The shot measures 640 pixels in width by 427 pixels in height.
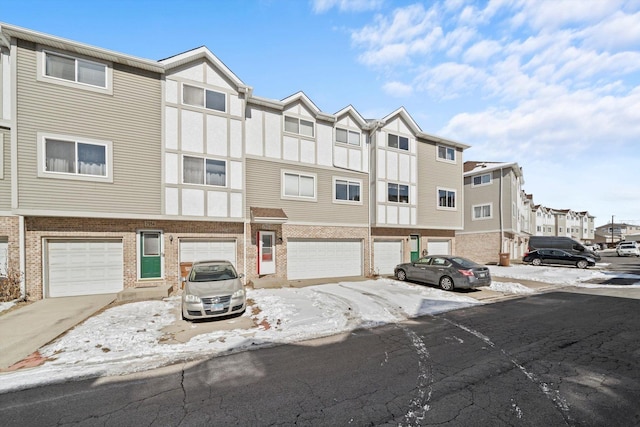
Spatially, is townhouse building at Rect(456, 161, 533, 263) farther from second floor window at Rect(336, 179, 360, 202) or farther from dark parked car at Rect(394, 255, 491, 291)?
second floor window at Rect(336, 179, 360, 202)

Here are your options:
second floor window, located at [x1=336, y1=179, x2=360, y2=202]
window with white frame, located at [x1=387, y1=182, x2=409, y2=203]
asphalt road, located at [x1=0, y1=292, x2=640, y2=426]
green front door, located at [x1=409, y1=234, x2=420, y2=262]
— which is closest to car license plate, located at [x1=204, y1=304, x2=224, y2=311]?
asphalt road, located at [x1=0, y1=292, x2=640, y2=426]

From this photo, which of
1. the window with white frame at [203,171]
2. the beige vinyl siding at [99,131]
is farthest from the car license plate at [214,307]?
the window with white frame at [203,171]

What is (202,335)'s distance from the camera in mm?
7430

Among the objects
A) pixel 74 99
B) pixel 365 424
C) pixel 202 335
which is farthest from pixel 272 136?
pixel 365 424

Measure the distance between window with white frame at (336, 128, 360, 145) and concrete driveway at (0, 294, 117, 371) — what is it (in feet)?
42.9

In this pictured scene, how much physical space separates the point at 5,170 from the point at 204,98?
776 cm

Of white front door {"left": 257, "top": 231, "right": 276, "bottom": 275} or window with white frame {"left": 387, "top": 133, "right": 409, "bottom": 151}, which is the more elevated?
window with white frame {"left": 387, "top": 133, "right": 409, "bottom": 151}

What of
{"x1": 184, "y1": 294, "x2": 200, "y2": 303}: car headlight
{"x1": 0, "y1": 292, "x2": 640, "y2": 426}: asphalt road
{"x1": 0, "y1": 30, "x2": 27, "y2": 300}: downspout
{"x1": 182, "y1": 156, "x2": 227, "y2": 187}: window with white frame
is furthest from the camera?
{"x1": 182, "y1": 156, "x2": 227, "y2": 187}: window with white frame

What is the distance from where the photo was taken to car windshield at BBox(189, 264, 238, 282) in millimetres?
9727

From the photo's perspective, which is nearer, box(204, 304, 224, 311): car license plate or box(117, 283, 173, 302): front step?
box(204, 304, 224, 311): car license plate

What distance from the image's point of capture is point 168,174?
12.7 m

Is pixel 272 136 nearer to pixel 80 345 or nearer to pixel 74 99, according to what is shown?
pixel 74 99

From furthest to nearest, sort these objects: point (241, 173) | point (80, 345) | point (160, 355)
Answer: point (241, 173) < point (80, 345) < point (160, 355)

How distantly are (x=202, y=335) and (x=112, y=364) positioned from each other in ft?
6.39
